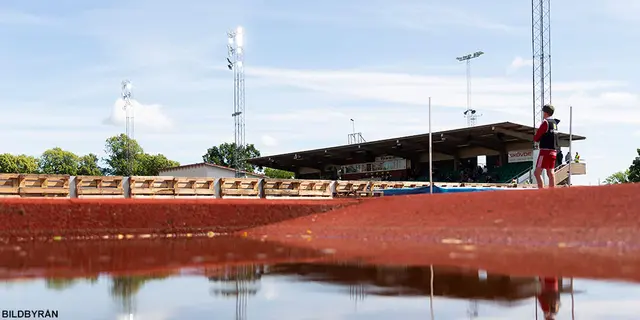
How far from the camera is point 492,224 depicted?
1320 centimetres

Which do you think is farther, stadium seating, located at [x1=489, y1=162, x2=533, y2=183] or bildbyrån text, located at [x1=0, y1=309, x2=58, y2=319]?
stadium seating, located at [x1=489, y1=162, x2=533, y2=183]

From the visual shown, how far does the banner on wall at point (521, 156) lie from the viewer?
177 ft

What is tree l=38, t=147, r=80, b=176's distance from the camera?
128 meters

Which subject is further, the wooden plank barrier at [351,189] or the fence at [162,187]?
the wooden plank barrier at [351,189]

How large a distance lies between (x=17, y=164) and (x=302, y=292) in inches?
5128

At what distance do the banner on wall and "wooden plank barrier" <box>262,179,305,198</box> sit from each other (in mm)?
33728

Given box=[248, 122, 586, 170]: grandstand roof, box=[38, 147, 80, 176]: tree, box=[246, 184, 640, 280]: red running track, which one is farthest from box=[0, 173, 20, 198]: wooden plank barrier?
box=[38, 147, 80, 176]: tree

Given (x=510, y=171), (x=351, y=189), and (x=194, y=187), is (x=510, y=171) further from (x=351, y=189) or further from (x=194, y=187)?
(x=194, y=187)

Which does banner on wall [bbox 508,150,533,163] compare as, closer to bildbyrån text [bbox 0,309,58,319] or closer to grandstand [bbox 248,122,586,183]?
grandstand [bbox 248,122,586,183]

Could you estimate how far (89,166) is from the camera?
424 ft

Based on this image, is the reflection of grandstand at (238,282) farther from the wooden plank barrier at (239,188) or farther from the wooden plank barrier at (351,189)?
the wooden plank barrier at (351,189)

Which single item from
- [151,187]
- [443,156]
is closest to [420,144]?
[443,156]

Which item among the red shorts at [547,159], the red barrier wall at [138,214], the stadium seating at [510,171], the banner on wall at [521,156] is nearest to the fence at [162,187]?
the red barrier wall at [138,214]

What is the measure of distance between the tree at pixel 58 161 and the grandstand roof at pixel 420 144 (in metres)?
67.4
